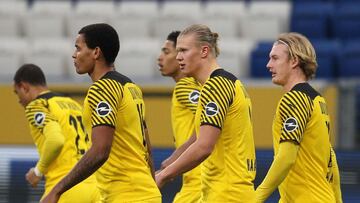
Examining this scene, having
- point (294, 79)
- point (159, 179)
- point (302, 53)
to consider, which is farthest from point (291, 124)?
point (159, 179)

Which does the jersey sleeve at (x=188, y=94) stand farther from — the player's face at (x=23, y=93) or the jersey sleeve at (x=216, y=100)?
the jersey sleeve at (x=216, y=100)

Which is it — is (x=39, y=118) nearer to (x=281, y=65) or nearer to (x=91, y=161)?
(x=91, y=161)

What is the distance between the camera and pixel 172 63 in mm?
9961

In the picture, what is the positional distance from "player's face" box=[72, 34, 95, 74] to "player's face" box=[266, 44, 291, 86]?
1.20m

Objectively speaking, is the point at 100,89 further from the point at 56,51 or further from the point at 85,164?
the point at 56,51

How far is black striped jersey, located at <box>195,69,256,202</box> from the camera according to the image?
24.3 feet

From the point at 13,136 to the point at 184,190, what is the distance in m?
5.72

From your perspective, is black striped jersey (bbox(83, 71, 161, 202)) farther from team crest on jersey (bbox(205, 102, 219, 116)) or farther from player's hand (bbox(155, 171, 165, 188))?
team crest on jersey (bbox(205, 102, 219, 116))

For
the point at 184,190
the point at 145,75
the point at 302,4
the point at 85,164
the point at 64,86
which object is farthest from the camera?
the point at 302,4

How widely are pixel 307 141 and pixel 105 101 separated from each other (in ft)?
4.42

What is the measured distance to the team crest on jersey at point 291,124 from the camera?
734cm

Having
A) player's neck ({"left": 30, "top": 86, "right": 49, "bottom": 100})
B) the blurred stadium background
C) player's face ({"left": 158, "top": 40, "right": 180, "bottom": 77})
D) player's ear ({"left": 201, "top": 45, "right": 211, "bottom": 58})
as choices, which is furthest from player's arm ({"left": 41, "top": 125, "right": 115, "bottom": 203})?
the blurred stadium background

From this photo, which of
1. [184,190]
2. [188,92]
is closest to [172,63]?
[188,92]

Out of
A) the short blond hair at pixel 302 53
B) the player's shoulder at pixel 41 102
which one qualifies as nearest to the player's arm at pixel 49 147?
the player's shoulder at pixel 41 102
